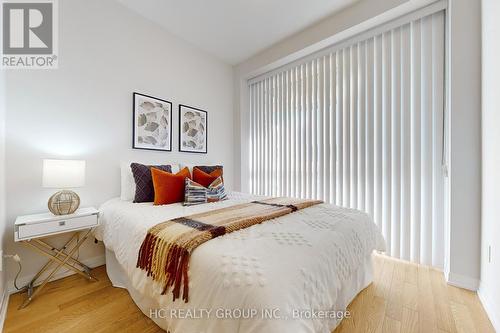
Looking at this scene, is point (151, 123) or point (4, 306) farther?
point (151, 123)

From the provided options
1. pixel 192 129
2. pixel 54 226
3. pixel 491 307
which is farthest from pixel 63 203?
pixel 491 307

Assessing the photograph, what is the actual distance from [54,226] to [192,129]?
1947mm

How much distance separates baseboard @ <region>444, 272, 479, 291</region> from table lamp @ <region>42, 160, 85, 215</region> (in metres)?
3.33

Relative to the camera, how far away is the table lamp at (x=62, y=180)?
5.57 ft

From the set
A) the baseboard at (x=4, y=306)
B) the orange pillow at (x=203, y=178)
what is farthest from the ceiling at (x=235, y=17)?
the baseboard at (x=4, y=306)

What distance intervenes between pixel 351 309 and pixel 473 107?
1.92m

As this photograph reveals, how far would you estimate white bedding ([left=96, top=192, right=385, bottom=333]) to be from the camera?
31.5 inches

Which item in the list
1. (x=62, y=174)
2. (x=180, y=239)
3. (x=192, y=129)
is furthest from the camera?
(x=192, y=129)

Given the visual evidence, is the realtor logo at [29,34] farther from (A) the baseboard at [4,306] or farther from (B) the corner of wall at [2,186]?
(A) the baseboard at [4,306]

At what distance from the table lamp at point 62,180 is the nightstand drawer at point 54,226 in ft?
0.38

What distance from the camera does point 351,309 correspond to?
1525 mm

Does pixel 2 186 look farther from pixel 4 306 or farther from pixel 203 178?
pixel 203 178

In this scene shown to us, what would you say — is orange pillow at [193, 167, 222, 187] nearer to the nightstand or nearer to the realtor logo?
the nightstand

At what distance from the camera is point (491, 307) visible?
4.75 feet
